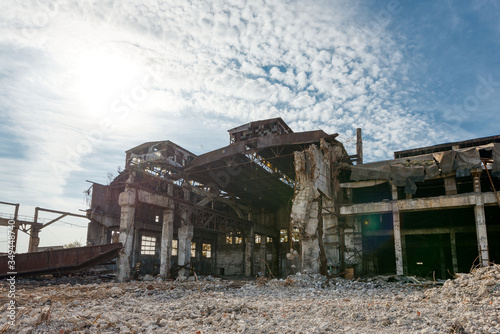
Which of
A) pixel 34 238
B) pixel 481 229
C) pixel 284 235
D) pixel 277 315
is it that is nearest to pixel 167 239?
pixel 34 238

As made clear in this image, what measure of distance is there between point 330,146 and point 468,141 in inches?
516

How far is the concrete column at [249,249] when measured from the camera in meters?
28.8

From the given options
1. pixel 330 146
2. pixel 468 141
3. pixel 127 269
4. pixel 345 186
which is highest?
pixel 468 141

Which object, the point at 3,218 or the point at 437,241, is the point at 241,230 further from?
the point at 3,218

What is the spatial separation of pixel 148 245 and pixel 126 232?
8.26 metres

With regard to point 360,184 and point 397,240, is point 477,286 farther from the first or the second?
point 360,184

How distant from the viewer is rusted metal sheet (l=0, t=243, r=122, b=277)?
1524 centimetres

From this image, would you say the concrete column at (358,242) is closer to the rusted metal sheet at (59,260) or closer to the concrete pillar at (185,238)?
the concrete pillar at (185,238)

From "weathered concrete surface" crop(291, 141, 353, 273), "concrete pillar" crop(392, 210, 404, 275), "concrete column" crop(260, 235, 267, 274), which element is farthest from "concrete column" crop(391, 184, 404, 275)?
"concrete column" crop(260, 235, 267, 274)

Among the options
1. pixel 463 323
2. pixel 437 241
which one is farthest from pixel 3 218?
pixel 437 241

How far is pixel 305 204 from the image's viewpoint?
16359 millimetres

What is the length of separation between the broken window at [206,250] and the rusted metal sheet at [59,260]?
1441 centimetres

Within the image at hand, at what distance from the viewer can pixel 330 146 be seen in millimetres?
20562

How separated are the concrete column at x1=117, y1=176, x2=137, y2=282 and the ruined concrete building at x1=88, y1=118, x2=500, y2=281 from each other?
52 millimetres
